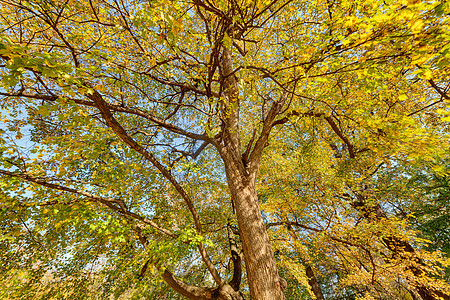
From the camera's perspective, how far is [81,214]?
122 inches

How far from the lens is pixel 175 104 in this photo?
10.9 ft

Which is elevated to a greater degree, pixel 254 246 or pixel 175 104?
pixel 175 104

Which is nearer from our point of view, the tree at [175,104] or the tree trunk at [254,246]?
the tree at [175,104]

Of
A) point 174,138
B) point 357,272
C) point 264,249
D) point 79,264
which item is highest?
point 174,138

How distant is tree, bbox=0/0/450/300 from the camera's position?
2053 mm

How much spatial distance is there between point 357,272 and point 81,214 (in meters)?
7.76

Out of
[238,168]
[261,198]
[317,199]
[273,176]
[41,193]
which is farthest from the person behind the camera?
[261,198]

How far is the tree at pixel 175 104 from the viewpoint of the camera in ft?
6.73

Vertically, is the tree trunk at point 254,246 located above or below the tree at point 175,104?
below

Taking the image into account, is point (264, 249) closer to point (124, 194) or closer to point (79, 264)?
point (124, 194)

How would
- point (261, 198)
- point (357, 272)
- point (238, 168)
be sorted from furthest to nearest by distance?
point (261, 198) < point (357, 272) < point (238, 168)

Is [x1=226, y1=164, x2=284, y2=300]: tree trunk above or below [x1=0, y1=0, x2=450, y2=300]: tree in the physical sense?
below

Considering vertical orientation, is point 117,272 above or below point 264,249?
above

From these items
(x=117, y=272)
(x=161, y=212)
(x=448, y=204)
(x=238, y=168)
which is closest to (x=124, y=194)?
(x=161, y=212)
